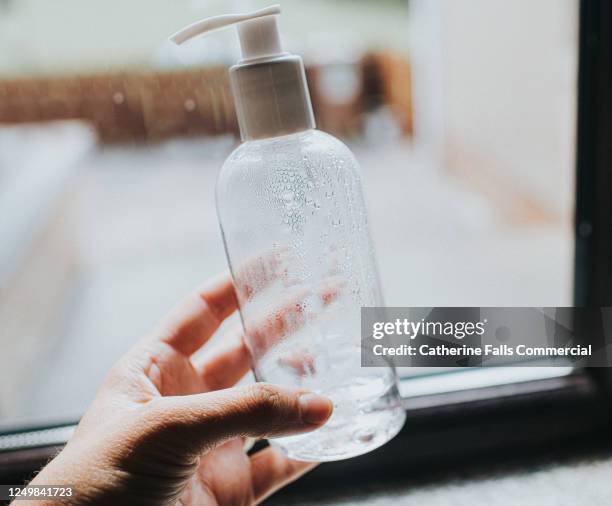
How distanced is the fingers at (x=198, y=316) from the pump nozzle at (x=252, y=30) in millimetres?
216

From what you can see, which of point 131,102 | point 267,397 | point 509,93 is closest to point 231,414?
point 267,397

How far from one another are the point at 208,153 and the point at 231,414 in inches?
21.4

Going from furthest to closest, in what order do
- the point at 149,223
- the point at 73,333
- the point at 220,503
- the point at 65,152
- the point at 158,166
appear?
the point at 149,223 → the point at 158,166 → the point at 73,333 → the point at 65,152 → the point at 220,503

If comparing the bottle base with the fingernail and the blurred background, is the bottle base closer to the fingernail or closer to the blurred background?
the fingernail

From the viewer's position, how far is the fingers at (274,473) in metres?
0.50

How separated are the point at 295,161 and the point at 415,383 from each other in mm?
272

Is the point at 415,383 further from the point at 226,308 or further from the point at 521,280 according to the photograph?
the point at 521,280

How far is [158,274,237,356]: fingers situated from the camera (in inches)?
19.6

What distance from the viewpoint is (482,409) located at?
54cm

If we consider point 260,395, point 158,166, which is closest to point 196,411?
point 260,395

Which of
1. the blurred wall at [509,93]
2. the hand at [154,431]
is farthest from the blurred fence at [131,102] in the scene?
the blurred wall at [509,93]

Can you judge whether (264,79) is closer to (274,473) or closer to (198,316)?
(198,316)

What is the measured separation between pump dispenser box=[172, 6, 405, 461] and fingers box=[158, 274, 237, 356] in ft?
0.15

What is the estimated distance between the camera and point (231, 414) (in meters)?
0.35
